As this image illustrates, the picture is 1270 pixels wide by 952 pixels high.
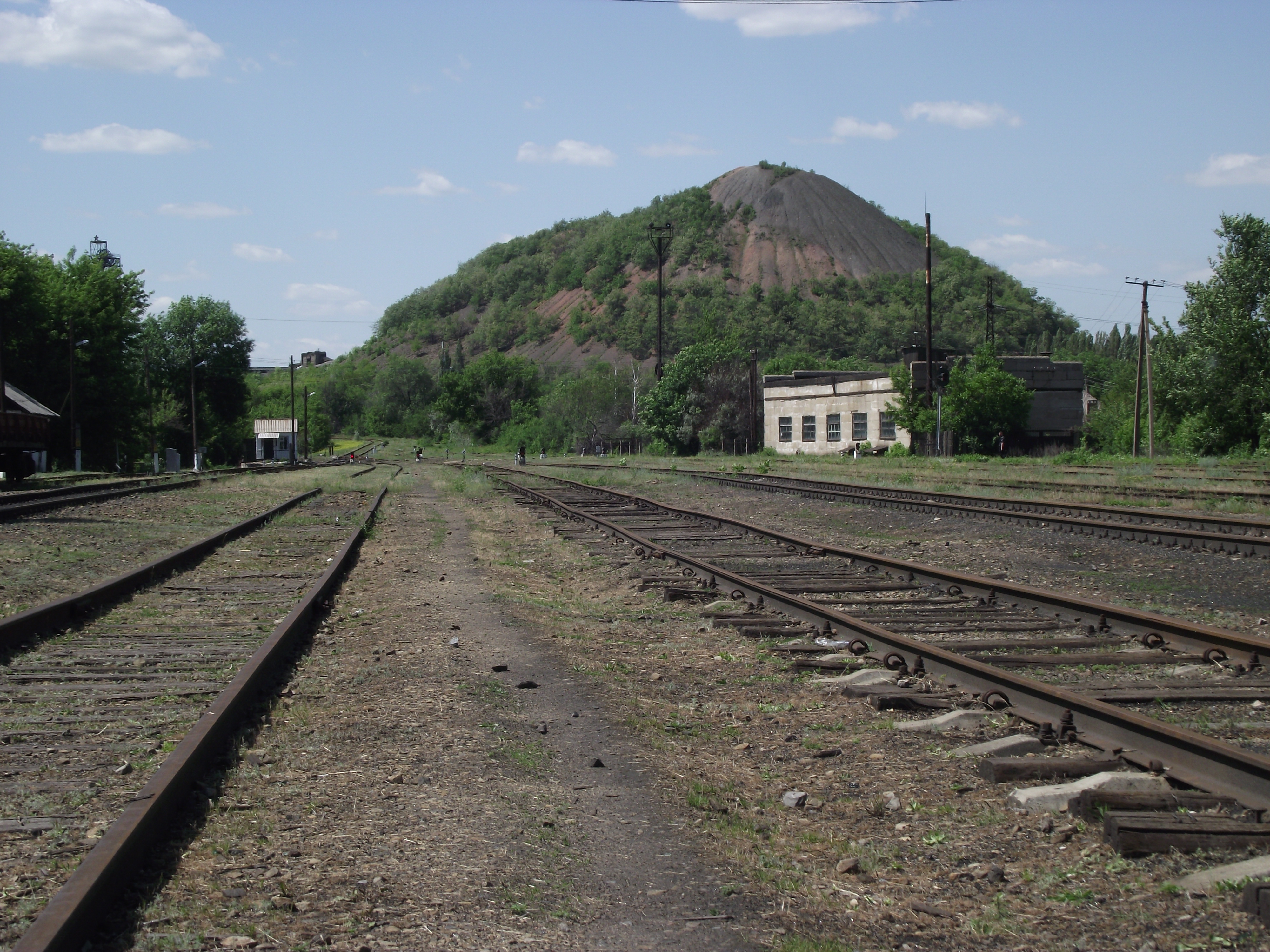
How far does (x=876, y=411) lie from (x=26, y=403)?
136 feet

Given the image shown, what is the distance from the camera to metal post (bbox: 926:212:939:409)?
4284 centimetres

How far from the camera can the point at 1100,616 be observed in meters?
7.87

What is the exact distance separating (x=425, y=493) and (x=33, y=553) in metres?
16.0

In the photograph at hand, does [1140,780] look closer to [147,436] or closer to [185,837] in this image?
[185,837]

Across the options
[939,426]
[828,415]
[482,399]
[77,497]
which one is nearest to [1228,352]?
[939,426]

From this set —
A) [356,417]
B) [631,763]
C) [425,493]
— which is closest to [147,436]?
[425,493]

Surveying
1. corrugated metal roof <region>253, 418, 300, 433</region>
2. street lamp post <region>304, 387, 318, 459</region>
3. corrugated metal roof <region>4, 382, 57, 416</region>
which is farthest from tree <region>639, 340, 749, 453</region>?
corrugated metal roof <region>253, 418, 300, 433</region>

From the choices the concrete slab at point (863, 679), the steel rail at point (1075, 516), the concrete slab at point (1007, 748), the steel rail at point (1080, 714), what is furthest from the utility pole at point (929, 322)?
the concrete slab at point (1007, 748)

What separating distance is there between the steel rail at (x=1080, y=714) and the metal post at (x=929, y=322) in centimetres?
3493

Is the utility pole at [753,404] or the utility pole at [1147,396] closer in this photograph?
the utility pole at [1147,396]

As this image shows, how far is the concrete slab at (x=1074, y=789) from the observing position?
4.32 meters

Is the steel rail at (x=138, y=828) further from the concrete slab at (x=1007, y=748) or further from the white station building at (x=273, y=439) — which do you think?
the white station building at (x=273, y=439)

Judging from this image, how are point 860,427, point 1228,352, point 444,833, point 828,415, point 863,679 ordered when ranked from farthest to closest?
point 828,415 < point 860,427 < point 1228,352 < point 863,679 < point 444,833

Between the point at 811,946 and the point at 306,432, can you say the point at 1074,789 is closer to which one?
the point at 811,946
